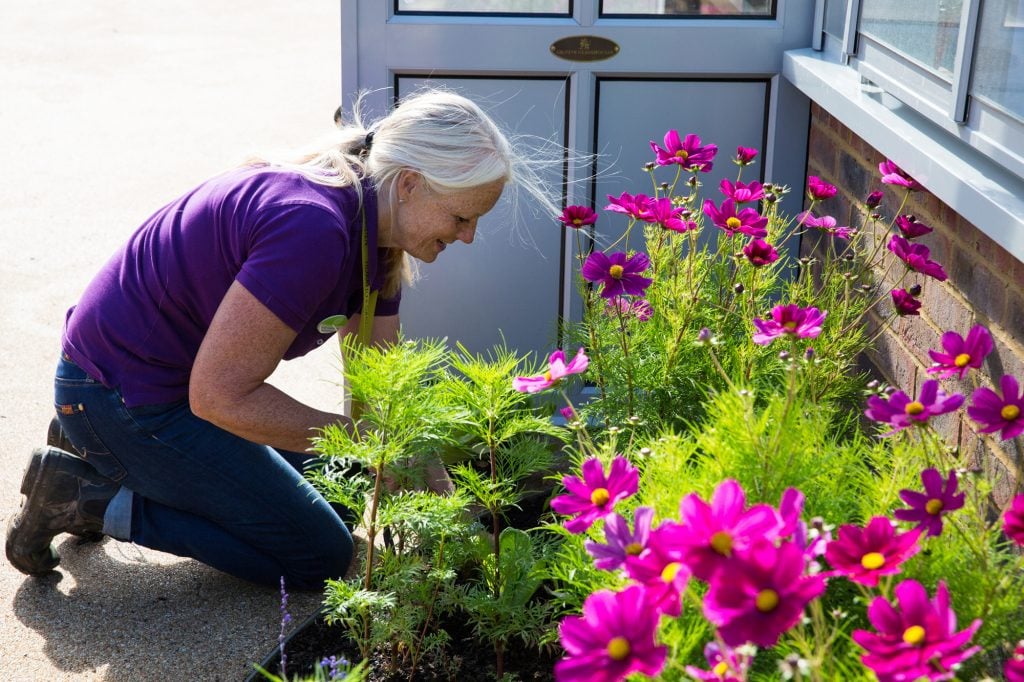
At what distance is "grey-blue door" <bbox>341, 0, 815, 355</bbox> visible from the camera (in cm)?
355

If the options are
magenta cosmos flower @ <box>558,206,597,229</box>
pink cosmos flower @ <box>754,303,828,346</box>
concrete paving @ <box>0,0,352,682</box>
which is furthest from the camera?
concrete paving @ <box>0,0,352,682</box>

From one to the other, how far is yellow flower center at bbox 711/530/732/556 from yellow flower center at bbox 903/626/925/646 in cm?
21

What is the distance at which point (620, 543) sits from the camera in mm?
1382

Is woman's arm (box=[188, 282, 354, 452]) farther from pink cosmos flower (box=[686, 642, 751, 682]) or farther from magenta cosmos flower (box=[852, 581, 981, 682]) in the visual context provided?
magenta cosmos flower (box=[852, 581, 981, 682])

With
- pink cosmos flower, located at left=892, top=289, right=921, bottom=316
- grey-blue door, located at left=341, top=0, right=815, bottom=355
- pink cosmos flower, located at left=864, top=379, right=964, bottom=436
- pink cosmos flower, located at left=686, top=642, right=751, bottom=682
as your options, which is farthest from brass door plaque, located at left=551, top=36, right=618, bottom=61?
pink cosmos flower, located at left=686, top=642, right=751, bottom=682

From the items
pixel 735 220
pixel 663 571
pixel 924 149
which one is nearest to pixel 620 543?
pixel 663 571

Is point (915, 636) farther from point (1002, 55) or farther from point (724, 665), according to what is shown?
point (1002, 55)

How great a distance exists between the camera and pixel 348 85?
3.57 metres

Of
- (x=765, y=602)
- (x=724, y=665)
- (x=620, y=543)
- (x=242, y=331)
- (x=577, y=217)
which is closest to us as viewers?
(x=765, y=602)

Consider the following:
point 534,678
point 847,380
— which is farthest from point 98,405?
point 847,380

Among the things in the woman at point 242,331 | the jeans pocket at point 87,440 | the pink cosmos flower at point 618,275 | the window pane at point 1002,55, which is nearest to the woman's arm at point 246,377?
the woman at point 242,331

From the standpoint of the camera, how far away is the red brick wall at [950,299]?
7.46ft

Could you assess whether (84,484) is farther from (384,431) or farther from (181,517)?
(384,431)

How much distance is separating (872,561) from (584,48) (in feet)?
8.37
